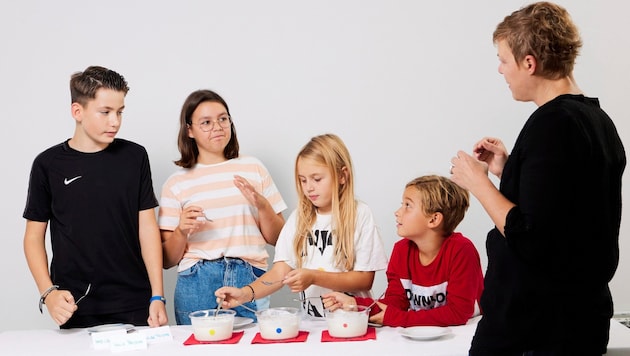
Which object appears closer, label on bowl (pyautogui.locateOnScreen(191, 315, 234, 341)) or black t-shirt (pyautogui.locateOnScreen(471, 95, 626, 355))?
black t-shirt (pyautogui.locateOnScreen(471, 95, 626, 355))

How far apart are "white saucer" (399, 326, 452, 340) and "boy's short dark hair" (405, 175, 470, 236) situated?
48 centimetres

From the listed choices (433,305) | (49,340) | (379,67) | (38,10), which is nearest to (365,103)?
(379,67)

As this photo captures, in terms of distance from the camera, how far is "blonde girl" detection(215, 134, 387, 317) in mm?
2664

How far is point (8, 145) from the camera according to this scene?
3.82m

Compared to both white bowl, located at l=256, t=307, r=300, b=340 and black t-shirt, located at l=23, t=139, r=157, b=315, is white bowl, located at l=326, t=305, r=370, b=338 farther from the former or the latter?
black t-shirt, located at l=23, t=139, r=157, b=315

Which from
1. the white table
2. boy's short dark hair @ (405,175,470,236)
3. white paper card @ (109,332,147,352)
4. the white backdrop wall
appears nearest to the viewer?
the white table

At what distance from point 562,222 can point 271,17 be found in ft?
8.02

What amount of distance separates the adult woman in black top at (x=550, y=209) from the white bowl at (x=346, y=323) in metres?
0.50

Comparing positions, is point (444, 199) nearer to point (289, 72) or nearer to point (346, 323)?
point (346, 323)

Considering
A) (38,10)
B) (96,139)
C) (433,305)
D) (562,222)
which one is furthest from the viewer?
(38,10)

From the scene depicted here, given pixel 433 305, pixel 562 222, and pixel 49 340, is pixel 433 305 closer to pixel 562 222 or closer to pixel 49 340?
pixel 562 222

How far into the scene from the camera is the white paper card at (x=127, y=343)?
2.23 metres

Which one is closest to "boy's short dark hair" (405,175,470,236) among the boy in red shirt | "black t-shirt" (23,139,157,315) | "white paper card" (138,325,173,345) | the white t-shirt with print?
the boy in red shirt

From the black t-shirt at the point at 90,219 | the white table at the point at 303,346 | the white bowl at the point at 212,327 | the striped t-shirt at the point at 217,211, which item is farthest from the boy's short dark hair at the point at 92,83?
the white bowl at the point at 212,327
